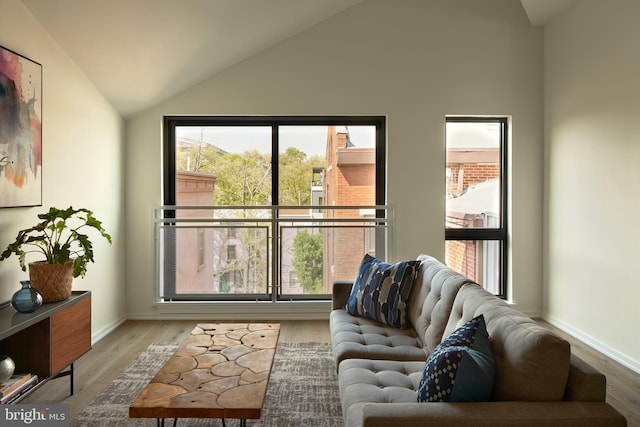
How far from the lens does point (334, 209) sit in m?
5.03

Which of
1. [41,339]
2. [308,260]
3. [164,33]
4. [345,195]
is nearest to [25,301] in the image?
[41,339]

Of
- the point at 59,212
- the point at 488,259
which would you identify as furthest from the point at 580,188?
the point at 59,212

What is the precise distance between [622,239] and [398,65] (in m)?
2.47

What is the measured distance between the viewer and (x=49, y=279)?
2.98 metres

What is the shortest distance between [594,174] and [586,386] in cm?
292

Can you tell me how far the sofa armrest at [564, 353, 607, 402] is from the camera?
5.47ft

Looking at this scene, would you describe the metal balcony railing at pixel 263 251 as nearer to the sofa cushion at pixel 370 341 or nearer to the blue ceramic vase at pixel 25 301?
the sofa cushion at pixel 370 341

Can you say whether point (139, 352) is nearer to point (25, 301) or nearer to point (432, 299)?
point (25, 301)

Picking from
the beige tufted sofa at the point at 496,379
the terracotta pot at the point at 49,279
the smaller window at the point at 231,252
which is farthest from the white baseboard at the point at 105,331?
the beige tufted sofa at the point at 496,379

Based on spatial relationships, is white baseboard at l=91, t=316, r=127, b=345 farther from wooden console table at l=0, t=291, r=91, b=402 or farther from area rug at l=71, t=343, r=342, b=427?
wooden console table at l=0, t=291, r=91, b=402

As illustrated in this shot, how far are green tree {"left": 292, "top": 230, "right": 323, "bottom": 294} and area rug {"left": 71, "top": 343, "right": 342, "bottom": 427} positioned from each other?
3.42ft

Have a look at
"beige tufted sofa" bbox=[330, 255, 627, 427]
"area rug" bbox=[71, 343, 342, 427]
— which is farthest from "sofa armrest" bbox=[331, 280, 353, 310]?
"beige tufted sofa" bbox=[330, 255, 627, 427]

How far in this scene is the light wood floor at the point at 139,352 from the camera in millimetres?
3014

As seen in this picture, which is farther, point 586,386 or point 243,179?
point 243,179
